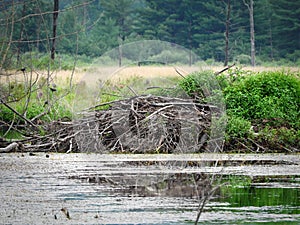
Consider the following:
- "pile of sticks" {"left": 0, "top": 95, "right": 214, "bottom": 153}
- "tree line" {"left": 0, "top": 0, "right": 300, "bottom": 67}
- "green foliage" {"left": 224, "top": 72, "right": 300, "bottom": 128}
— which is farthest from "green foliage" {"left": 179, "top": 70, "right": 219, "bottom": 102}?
"tree line" {"left": 0, "top": 0, "right": 300, "bottom": 67}

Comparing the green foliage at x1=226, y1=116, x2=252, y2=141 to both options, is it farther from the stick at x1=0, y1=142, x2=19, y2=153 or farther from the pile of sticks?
the stick at x1=0, y1=142, x2=19, y2=153

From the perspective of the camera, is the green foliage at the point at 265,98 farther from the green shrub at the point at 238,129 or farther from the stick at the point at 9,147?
the stick at the point at 9,147

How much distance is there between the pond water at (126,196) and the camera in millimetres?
6504

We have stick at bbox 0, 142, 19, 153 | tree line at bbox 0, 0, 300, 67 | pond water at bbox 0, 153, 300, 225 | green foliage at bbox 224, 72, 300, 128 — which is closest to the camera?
pond water at bbox 0, 153, 300, 225

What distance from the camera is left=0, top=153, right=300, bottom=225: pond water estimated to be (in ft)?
21.3

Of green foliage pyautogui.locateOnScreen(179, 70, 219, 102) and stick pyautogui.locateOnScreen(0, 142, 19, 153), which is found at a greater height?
green foliage pyautogui.locateOnScreen(179, 70, 219, 102)

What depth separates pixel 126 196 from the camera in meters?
7.82

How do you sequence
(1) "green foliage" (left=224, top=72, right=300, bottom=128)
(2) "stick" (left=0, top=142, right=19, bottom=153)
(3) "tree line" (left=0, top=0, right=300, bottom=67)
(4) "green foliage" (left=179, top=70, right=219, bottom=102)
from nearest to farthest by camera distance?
(2) "stick" (left=0, top=142, right=19, bottom=153)
(4) "green foliage" (left=179, top=70, right=219, bottom=102)
(1) "green foliage" (left=224, top=72, right=300, bottom=128)
(3) "tree line" (left=0, top=0, right=300, bottom=67)

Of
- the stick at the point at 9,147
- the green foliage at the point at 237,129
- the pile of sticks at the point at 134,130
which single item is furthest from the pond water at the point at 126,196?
the green foliage at the point at 237,129

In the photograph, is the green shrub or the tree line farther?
the tree line

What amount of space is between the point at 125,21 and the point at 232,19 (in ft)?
30.5

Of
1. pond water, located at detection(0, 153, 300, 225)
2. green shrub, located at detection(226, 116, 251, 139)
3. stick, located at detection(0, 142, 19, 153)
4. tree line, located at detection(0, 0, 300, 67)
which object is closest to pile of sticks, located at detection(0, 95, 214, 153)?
stick, located at detection(0, 142, 19, 153)

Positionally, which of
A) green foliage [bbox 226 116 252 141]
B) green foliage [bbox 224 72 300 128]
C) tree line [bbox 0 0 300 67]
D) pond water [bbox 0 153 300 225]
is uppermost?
tree line [bbox 0 0 300 67]

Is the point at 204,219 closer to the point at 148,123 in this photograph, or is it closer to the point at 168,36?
the point at 148,123
